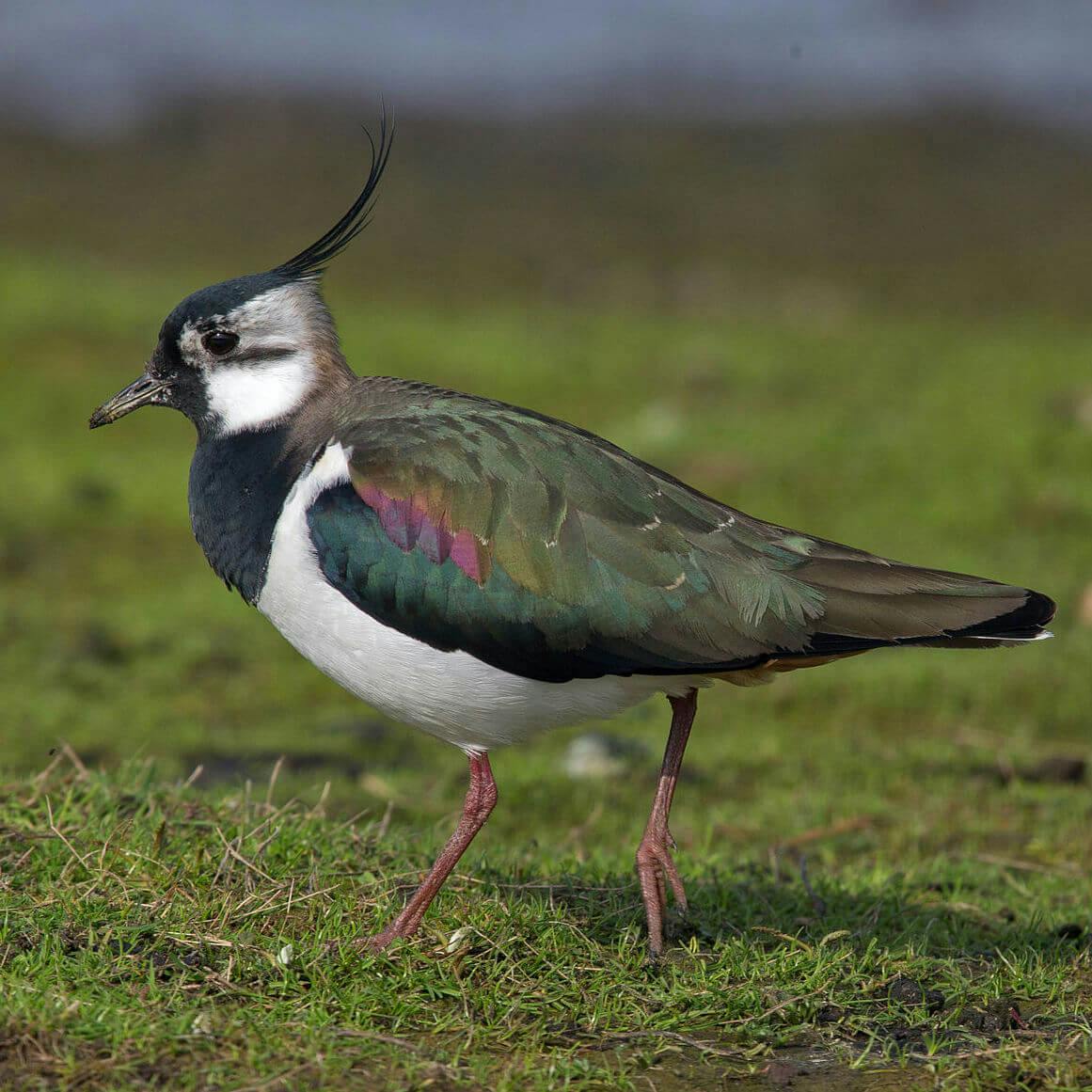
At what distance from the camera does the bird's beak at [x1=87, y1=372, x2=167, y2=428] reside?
4914mm

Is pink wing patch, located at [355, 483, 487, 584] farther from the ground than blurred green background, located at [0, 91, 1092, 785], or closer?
farther from the ground

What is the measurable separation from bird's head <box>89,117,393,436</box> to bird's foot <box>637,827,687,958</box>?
1612mm

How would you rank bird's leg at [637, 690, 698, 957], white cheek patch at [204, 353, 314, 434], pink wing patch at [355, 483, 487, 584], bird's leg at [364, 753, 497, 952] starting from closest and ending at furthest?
bird's leg at [364, 753, 497, 952], pink wing patch at [355, 483, 487, 584], bird's leg at [637, 690, 698, 957], white cheek patch at [204, 353, 314, 434]

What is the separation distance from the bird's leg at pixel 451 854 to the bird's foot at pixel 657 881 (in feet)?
1.46

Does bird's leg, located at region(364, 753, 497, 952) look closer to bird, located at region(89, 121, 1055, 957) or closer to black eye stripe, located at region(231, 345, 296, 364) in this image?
bird, located at region(89, 121, 1055, 957)

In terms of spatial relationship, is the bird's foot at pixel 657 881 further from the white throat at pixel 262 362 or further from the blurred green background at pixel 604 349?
the blurred green background at pixel 604 349

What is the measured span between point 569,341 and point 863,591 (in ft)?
30.4

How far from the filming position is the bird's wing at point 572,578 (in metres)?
4.13

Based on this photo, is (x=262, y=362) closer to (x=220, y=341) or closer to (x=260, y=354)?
(x=260, y=354)

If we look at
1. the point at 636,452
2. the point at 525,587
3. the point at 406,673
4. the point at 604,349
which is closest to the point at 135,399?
the point at 406,673

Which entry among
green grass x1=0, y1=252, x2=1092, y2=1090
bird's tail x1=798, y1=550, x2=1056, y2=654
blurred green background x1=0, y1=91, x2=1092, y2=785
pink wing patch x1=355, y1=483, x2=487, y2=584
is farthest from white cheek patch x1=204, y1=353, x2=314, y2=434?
blurred green background x1=0, y1=91, x2=1092, y2=785

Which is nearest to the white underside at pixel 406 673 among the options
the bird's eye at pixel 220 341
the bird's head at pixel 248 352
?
the bird's head at pixel 248 352

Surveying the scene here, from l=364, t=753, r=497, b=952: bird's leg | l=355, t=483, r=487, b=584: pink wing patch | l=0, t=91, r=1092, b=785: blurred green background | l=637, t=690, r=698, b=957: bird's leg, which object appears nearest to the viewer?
l=364, t=753, r=497, b=952: bird's leg

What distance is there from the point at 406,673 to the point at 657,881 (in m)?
0.89
